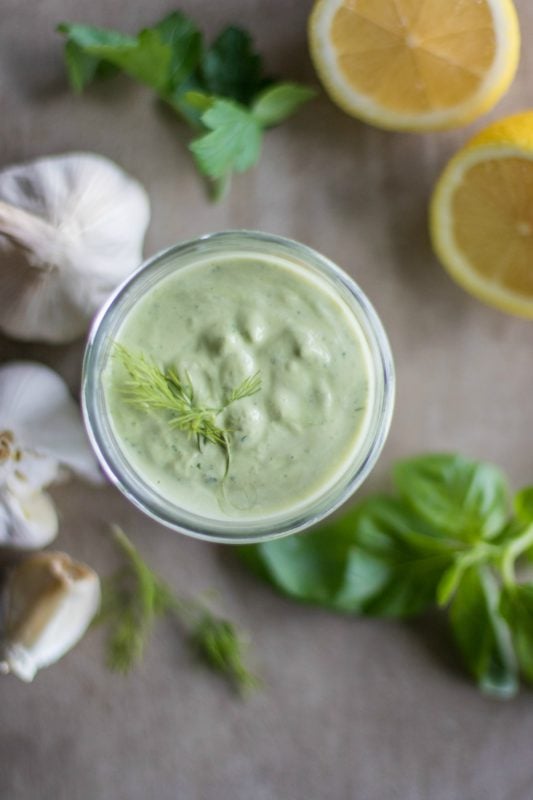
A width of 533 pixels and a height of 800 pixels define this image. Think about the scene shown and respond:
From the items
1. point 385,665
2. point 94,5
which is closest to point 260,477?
point 385,665

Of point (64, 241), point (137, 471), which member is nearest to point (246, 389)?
point (137, 471)

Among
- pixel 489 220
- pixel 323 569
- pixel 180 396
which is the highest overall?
pixel 489 220

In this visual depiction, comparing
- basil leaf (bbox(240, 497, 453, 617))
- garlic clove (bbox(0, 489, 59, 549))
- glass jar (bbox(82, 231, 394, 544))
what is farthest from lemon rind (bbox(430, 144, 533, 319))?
garlic clove (bbox(0, 489, 59, 549))

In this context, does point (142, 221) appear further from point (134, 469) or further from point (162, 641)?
point (162, 641)

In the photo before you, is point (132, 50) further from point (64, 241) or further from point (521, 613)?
point (521, 613)

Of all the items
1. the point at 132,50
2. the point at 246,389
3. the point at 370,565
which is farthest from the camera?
the point at 370,565

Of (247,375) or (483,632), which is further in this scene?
(483,632)
